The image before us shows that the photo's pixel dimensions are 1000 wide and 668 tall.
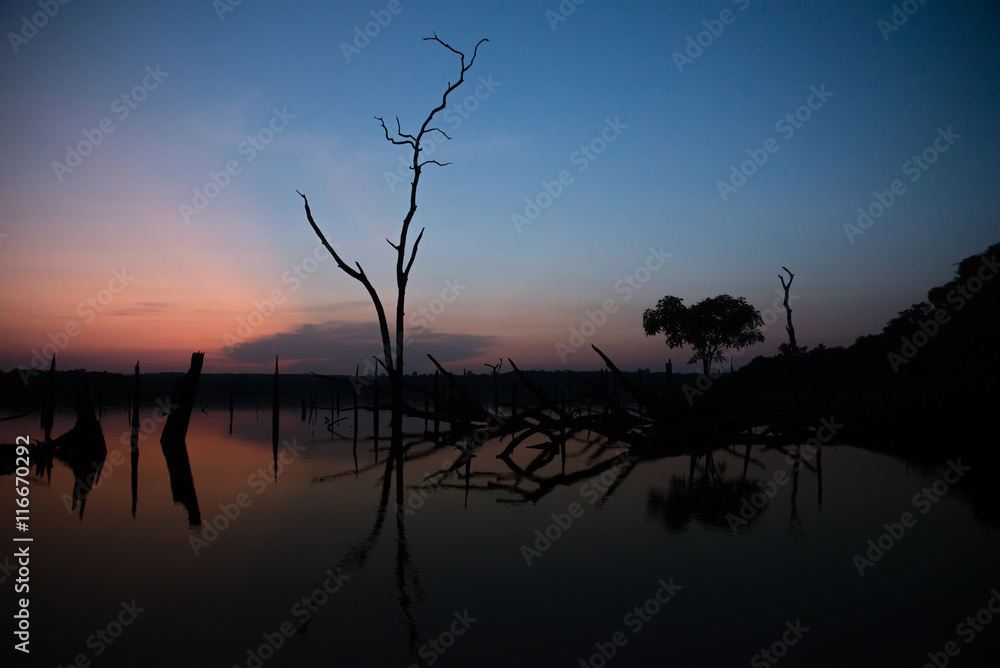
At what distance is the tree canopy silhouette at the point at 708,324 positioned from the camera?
41969 mm

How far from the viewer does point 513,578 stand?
6.51m

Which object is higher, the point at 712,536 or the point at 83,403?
the point at 83,403

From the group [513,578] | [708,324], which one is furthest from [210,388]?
[513,578]

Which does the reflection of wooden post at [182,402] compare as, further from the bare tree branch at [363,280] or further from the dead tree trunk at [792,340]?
the dead tree trunk at [792,340]

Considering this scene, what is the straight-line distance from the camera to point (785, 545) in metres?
7.59

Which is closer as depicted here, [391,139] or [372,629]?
[372,629]

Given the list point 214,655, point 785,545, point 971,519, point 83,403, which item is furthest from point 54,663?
point 83,403

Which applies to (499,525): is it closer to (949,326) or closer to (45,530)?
(45,530)

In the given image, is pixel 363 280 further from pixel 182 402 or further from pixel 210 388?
pixel 210 388

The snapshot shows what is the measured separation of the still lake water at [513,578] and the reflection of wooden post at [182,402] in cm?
869

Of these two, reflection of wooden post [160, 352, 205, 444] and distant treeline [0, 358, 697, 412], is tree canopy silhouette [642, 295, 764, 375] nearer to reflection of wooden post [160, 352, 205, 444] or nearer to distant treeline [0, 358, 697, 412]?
distant treeline [0, 358, 697, 412]

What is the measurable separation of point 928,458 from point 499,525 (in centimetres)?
1282

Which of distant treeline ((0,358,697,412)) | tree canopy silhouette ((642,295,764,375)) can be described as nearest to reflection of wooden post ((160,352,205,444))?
distant treeline ((0,358,697,412))

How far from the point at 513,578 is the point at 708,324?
1513 inches
